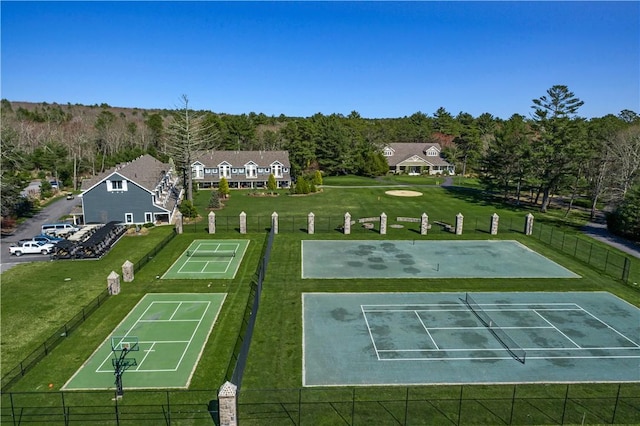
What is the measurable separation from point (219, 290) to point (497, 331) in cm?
1840

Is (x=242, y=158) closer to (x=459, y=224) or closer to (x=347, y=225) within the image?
(x=347, y=225)

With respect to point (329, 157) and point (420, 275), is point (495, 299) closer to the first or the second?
point (420, 275)

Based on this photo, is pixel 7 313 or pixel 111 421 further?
pixel 7 313

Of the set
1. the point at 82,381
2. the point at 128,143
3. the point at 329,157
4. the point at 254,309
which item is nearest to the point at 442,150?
the point at 329,157

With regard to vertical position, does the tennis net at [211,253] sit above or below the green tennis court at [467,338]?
above

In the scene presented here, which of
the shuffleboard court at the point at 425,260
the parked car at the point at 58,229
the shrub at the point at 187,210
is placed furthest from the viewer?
the shrub at the point at 187,210

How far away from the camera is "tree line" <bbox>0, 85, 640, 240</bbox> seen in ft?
192

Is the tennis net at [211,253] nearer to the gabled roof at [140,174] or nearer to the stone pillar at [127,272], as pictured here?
the stone pillar at [127,272]

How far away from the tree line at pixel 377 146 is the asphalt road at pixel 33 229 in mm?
2715

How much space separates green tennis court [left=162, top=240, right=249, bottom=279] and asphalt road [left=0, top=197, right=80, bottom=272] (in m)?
11.9

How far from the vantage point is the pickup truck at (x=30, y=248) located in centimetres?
3796

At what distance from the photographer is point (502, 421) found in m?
17.6

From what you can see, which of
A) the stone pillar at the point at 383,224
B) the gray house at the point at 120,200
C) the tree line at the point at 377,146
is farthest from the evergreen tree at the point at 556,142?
the gray house at the point at 120,200

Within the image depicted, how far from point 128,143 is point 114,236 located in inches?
3008
